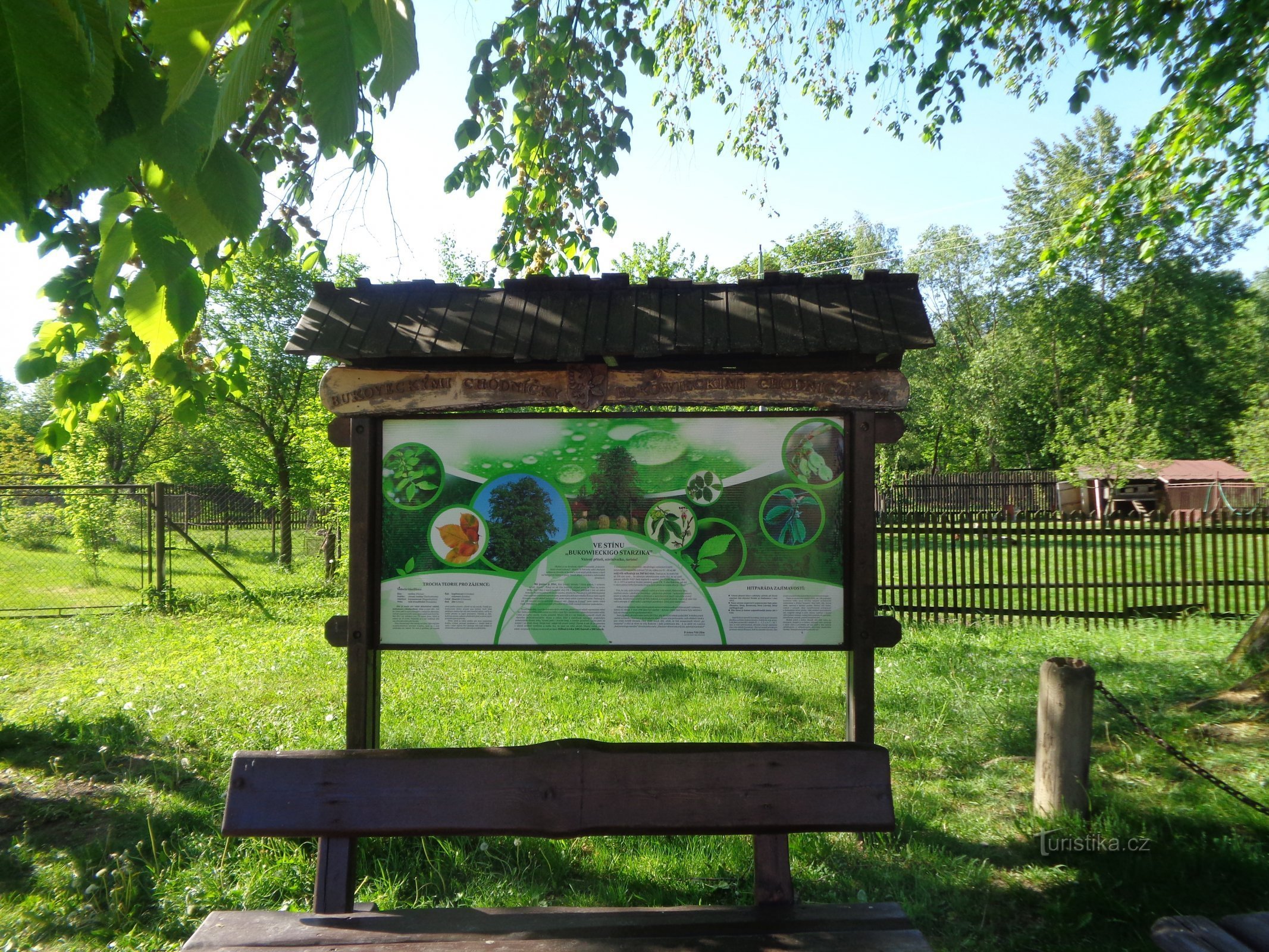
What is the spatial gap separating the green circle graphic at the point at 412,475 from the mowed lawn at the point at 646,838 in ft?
5.77

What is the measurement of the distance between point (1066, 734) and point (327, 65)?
14.3 feet

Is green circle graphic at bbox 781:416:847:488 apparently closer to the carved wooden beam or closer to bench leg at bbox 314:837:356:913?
the carved wooden beam

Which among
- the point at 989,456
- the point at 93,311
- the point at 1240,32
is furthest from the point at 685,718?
the point at 989,456

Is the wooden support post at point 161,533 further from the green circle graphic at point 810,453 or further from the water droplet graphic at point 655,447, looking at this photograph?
the green circle graphic at point 810,453

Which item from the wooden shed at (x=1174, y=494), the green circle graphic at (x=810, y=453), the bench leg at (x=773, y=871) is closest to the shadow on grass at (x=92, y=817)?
the bench leg at (x=773, y=871)

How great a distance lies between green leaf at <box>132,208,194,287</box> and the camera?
1.06 m

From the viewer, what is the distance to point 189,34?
29.2 inches

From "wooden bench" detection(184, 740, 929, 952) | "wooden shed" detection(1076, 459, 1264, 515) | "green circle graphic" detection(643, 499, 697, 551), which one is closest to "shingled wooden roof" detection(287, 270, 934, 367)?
"green circle graphic" detection(643, 499, 697, 551)

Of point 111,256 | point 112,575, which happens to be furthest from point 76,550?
point 111,256

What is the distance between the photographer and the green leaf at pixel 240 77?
769 millimetres

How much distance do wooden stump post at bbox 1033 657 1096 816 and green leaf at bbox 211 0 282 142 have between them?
4222mm

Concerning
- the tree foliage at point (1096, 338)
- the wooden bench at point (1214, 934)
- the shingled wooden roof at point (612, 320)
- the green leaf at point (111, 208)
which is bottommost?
the wooden bench at point (1214, 934)

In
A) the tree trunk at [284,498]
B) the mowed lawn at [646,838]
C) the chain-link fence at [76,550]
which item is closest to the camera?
the mowed lawn at [646,838]

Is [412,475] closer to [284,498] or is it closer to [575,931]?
[575,931]
